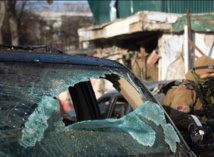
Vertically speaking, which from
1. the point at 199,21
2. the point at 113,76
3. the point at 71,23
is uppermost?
the point at 113,76

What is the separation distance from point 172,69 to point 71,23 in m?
24.9

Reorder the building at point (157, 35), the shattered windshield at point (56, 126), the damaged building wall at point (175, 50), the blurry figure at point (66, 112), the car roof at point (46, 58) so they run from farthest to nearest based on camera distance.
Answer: the damaged building wall at point (175, 50), the building at point (157, 35), the blurry figure at point (66, 112), the car roof at point (46, 58), the shattered windshield at point (56, 126)

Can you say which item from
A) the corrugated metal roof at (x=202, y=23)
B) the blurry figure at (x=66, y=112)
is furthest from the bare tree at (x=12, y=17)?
the corrugated metal roof at (x=202, y=23)

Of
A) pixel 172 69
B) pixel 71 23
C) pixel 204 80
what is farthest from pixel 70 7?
pixel 204 80

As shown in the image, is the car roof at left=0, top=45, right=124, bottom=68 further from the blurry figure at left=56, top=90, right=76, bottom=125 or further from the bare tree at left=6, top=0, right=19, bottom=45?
the bare tree at left=6, top=0, right=19, bottom=45

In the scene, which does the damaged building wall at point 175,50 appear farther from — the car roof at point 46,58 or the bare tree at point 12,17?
the car roof at point 46,58

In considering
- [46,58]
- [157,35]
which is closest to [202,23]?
[157,35]

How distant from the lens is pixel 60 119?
2.51 meters

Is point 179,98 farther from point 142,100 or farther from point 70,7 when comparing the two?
point 70,7

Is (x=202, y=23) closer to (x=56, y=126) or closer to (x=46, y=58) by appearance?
(x=46, y=58)

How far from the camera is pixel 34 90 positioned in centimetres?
251

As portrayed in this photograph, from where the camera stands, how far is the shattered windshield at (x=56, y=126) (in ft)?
7.57

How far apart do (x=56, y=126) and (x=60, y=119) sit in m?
0.06

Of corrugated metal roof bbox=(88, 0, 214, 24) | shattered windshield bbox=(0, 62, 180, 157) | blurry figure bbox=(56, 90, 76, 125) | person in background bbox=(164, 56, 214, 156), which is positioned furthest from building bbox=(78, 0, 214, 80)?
shattered windshield bbox=(0, 62, 180, 157)
